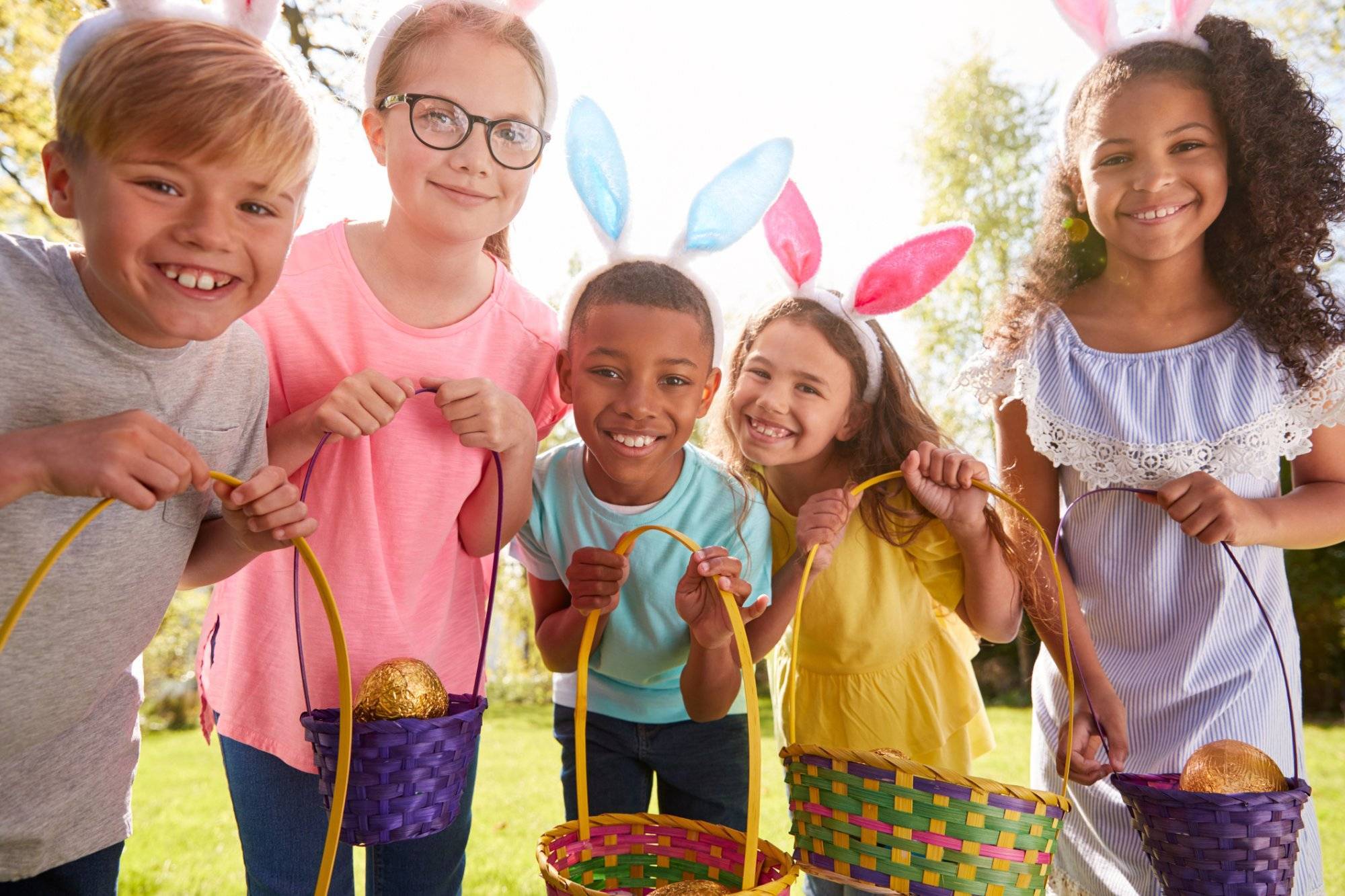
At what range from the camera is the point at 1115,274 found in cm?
243

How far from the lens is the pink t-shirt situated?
208 cm

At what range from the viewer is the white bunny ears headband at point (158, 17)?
168 centimetres

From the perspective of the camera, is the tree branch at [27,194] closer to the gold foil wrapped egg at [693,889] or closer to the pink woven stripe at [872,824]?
the gold foil wrapped egg at [693,889]

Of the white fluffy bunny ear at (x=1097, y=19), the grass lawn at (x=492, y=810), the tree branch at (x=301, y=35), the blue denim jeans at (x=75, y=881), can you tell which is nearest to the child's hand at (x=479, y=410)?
the blue denim jeans at (x=75, y=881)

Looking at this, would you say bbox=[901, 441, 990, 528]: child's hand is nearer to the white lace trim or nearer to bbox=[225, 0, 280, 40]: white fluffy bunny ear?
the white lace trim

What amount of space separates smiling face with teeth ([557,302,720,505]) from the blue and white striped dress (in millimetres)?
761

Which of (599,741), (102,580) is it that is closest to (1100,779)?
(599,741)

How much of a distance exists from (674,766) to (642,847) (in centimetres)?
43

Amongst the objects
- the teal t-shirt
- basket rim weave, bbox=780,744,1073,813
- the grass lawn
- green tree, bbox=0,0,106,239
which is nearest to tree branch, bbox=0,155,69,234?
green tree, bbox=0,0,106,239

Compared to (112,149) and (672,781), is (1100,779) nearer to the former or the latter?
(672,781)

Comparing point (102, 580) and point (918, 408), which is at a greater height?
point (918, 408)

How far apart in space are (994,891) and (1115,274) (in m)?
1.40

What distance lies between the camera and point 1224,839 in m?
1.74

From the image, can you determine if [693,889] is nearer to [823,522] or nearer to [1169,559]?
[823,522]
